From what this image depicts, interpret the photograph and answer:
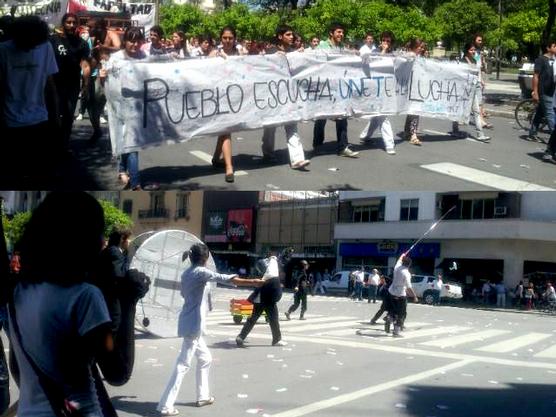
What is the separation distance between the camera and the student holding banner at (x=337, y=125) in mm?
2684

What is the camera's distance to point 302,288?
107 inches

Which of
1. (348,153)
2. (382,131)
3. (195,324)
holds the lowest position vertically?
(195,324)

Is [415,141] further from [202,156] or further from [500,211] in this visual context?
[202,156]

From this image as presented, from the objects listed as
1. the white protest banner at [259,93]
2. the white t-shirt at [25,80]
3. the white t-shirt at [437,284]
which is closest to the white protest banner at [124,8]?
the white t-shirt at [25,80]

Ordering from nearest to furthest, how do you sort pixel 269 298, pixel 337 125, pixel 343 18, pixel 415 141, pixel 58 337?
Result: pixel 58 337
pixel 343 18
pixel 269 298
pixel 415 141
pixel 337 125

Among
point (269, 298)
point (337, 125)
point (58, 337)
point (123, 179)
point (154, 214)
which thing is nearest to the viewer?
point (58, 337)

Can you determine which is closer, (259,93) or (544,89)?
(544,89)

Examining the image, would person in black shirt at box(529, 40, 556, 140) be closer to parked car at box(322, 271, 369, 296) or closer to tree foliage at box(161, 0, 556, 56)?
tree foliage at box(161, 0, 556, 56)

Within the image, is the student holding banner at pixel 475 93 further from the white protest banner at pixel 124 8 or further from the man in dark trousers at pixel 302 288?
the white protest banner at pixel 124 8

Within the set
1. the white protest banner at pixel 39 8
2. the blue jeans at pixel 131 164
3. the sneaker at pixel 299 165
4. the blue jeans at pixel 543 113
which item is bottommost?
the blue jeans at pixel 131 164

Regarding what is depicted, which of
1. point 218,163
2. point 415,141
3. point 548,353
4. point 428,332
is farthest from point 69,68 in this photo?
point 548,353

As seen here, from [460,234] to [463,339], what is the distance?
0.45m

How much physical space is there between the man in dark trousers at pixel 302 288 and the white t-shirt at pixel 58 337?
0.97 m

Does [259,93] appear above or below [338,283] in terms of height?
above
